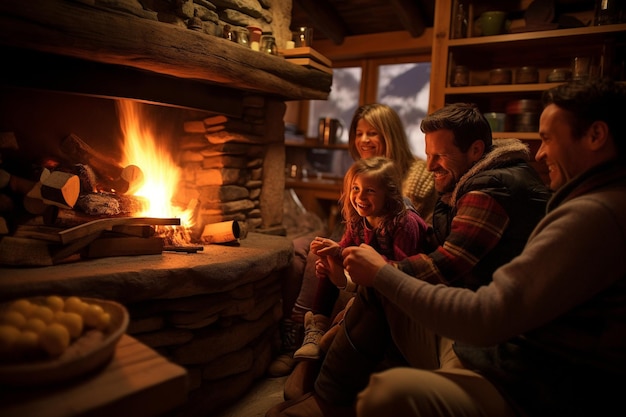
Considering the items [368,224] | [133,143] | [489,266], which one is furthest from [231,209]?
[489,266]

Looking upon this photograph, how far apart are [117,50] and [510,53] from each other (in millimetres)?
2649

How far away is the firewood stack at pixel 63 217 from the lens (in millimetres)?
1791

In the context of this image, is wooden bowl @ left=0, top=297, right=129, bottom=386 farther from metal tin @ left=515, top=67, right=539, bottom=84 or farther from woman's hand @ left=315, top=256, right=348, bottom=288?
metal tin @ left=515, top=67, right=539, bottom=84

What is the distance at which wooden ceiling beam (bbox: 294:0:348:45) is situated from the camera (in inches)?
154

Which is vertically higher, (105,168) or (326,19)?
(326,19)

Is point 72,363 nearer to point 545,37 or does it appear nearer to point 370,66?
point 545,37

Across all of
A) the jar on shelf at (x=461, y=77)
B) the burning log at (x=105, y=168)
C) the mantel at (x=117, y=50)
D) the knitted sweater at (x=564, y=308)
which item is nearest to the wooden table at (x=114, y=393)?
the knitted sweater at (x=564, y=308)

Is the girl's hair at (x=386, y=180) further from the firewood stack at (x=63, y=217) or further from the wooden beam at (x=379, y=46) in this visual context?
the wooden beam at (x=379, y=46)

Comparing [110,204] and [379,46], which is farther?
[379,46]

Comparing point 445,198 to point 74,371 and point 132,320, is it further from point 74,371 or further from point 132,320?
point 74,371

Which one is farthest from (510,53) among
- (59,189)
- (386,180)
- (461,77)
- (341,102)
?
(59,189)

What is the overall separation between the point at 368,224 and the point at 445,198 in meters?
0.46

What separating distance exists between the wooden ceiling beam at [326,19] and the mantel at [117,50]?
160cm

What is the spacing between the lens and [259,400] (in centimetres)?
218
